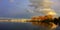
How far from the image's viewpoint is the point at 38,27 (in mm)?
3588

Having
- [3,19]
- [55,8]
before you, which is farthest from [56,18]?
[3,19]

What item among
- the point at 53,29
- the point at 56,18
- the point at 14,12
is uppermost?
the point at 14,12

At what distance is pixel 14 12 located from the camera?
360cm

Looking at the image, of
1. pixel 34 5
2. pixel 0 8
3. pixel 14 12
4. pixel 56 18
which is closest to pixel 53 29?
pixel 56 18

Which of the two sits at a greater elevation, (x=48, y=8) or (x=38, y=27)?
(x=48, y=8)

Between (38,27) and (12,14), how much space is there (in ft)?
2.48

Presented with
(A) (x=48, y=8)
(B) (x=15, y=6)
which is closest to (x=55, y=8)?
(A) (x=48, y=8)

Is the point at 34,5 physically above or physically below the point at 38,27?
above

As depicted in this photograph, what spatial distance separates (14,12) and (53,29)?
110 cm

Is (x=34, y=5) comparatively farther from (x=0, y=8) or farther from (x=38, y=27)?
(x=0, y=8)

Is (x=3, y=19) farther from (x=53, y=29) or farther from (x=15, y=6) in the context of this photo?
(x=53, y=29)

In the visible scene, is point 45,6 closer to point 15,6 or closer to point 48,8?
point 48,8

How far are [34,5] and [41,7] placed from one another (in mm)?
191

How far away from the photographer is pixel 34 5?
3.63 metres
